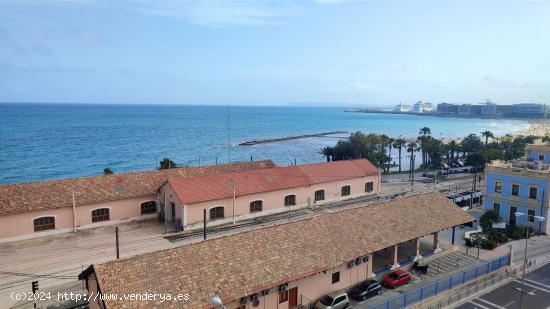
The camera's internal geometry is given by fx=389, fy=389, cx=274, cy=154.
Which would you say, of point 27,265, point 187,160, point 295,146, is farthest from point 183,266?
point 295,146

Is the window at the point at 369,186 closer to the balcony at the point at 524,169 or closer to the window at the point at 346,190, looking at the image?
the window at the point at 346,190

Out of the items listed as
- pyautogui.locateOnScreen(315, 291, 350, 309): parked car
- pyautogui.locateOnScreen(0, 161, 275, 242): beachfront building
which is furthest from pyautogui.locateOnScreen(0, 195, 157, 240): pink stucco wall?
pyautogui.locateOnScreen(315, 291, 350, 309): parked car

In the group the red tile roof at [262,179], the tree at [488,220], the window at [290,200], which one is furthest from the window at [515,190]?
the window at [290,200]

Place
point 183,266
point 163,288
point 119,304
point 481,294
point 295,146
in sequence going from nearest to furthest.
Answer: point 119,304 < point 163,288 < point 183,266 < point 481,294 < point 295,146

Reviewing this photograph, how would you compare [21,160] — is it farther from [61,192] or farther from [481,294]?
[481,294]

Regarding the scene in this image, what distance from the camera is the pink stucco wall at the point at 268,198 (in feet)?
124

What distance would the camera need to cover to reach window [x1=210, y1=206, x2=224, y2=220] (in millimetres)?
39219

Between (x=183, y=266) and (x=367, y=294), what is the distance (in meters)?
12.5

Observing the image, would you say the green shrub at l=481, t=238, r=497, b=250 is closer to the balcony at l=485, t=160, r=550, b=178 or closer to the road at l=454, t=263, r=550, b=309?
the road at l=454, t=263, r=550, b=309

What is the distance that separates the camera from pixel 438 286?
25.6 m

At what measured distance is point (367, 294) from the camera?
83.4 ft

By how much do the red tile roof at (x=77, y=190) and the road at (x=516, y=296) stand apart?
30815 mm

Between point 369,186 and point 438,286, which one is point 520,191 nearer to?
point 369,186

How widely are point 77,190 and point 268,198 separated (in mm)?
19218
